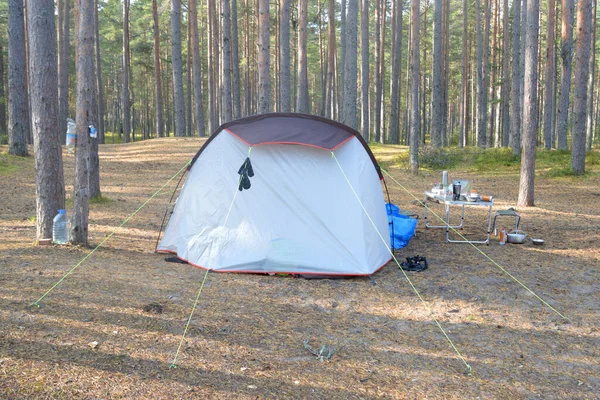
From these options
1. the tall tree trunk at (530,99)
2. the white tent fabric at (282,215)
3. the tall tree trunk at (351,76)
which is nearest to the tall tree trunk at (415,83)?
the tall tree trunk at (351,76)

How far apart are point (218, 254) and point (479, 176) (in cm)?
1202

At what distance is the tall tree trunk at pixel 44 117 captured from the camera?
6.10 meters

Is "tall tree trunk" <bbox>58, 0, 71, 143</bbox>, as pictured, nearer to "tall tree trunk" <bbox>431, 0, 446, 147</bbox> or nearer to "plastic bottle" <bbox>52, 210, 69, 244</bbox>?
"tall tree trunk" <bbox>431, 0, 446, 147</bbox>

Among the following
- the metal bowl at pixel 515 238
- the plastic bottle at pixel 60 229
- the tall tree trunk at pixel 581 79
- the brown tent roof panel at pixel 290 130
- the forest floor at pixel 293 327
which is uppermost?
the tall tree trunk at pixel 581 79

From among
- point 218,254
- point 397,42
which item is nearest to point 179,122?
point 397,42

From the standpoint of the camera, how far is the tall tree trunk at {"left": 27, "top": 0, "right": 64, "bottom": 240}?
610cm

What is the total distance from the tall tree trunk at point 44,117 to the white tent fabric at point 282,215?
163 centimetres

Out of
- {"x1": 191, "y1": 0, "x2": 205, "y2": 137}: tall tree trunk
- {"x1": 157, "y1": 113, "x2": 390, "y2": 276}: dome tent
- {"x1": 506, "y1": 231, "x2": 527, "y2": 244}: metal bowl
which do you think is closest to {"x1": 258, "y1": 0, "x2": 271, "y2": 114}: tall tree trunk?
{"x1": 157, "y1": 113, "x2": 390, "y2": 276}: dome tent

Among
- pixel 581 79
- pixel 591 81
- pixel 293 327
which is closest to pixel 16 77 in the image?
pixel 293 327

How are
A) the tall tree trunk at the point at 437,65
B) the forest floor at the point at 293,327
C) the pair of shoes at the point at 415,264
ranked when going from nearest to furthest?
the forest floor at the point at 293,327, the pair of shoes at the point at 415,264, the tall tree trunk at the point at 437,65

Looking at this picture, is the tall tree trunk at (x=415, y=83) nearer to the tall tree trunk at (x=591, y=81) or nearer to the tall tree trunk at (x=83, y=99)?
the tall tree trunk at (x=83, y=99)

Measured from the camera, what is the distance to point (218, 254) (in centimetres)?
599

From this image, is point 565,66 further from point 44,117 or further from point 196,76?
point 44,117

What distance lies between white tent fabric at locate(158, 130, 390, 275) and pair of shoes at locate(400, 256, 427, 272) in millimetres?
308
